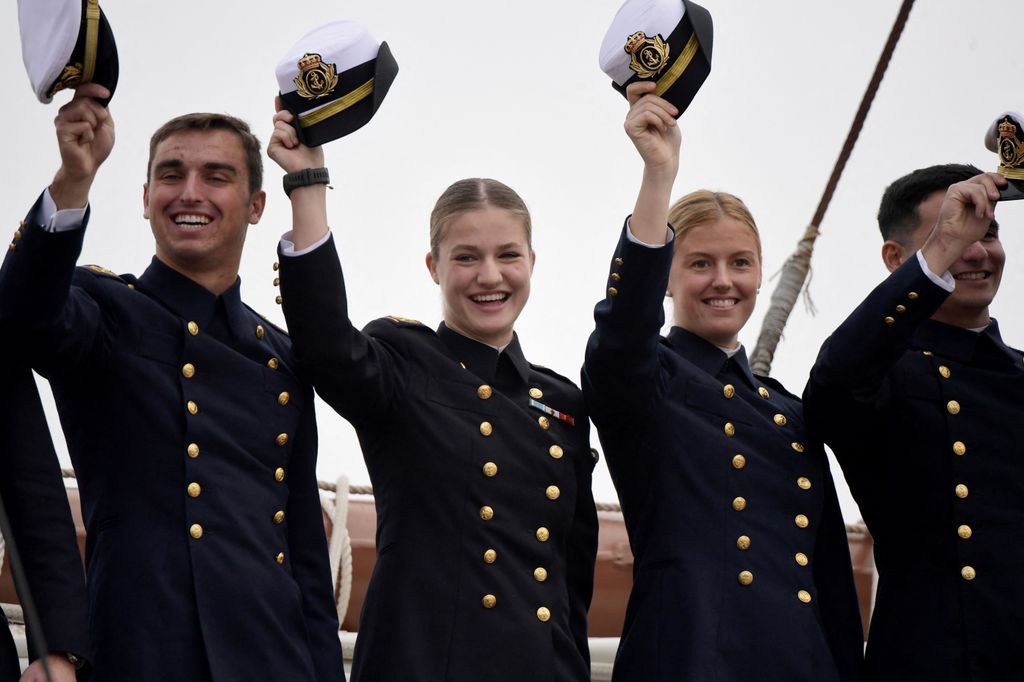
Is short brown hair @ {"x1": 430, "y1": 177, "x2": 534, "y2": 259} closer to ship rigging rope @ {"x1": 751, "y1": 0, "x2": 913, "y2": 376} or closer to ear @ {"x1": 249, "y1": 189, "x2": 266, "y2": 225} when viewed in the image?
ear @ {"x1": 249, "y1": 189, "x2": 266, "y2": 225}

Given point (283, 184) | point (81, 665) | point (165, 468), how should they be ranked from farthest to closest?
point (283, 184) → point (165, 468) → point (81, 665)

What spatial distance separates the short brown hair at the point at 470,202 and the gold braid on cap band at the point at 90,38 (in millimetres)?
960

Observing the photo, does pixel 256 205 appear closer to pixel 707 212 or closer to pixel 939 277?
pixel 707 212

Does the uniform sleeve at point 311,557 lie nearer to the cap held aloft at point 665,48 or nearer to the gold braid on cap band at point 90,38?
the gold braid on cap band at point 90,38

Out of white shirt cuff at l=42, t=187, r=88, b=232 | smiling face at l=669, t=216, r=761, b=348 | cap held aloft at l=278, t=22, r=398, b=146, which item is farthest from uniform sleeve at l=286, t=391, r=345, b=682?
smiling face at l=669, t=216, r=761, b=348

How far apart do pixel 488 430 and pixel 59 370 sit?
0.88 m

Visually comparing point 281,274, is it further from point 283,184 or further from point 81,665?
point 81,665

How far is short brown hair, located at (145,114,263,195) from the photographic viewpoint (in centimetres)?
329

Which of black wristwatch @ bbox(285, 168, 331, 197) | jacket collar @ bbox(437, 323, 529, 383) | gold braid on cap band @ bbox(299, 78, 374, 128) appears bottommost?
jacket collar @ bbox(437, 323, 529, 383)

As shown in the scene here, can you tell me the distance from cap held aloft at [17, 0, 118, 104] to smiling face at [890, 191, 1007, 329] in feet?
6.44

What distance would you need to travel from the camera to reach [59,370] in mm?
2809

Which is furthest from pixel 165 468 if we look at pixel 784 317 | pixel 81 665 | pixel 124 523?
pixel 784 317

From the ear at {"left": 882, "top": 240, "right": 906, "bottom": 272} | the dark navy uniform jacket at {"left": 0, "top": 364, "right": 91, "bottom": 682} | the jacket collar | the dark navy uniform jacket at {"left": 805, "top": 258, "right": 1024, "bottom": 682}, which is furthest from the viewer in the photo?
the ear at {"left": 882, "top": 240, "right": 906, "bottom": 272}

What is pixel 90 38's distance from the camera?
2771mm
